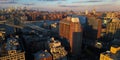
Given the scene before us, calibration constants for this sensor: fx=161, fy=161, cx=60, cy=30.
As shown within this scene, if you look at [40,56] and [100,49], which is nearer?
[40,56]

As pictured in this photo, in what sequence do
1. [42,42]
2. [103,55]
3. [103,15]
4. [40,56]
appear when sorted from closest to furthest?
[103,55] < [40,56] < [42,42] < [103,15]

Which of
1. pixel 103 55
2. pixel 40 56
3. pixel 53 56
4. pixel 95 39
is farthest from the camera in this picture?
pixel 95 39

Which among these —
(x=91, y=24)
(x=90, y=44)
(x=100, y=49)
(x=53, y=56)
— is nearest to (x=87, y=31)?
(x=91, y=24)

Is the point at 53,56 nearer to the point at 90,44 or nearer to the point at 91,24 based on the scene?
the point at 90,44

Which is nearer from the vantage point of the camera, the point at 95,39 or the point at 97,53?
the point at 97,53

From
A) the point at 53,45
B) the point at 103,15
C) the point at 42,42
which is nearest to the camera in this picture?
the point at 53,45

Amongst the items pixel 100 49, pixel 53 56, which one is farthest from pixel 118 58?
pixel 100 49

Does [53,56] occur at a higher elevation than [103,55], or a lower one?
lower

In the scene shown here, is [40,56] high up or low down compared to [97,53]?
up

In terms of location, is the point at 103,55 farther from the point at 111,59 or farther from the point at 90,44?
the point at 90,44
